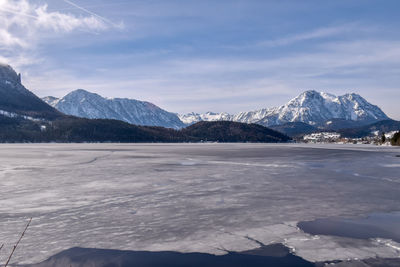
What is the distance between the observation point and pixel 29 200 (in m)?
18.6

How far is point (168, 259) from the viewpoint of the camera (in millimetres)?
10086

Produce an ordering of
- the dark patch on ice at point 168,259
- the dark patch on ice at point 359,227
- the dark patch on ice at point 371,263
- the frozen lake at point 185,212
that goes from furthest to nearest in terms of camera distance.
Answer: the dark patch on ice at point 359,227 < the frozen lake at point 185,212 < the dark patch on ice at point 168,259 < the dark patch on ice at point 371,263

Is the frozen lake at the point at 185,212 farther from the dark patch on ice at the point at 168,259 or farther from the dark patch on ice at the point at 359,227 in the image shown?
the dark patch on ice at the point at 359,227

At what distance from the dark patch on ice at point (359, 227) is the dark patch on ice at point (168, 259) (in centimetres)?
326

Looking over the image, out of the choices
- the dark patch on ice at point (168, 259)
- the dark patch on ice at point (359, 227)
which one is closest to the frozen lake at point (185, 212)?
the dark patch on ice at point (168, 259)

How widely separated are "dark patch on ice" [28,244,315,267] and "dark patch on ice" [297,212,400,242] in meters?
3.26

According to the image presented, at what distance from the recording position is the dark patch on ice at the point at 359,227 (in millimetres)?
12703

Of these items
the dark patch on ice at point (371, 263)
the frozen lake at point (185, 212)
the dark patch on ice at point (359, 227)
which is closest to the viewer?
Answer: the dark patch on ice at point (371, 263)

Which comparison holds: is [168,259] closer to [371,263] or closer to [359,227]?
[371,263]

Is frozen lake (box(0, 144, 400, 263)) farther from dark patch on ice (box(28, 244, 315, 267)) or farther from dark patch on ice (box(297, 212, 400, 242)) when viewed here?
dark patch on ice (box(297, 212, 400, 242))

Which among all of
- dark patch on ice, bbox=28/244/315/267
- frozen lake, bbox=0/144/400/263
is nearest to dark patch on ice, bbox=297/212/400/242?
frozen lake, bbox=0/144/400/263

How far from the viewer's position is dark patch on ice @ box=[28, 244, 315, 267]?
9.64 metres

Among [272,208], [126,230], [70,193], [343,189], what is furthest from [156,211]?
[343,189]

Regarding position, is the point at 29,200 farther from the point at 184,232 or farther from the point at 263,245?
the point at 263,245
